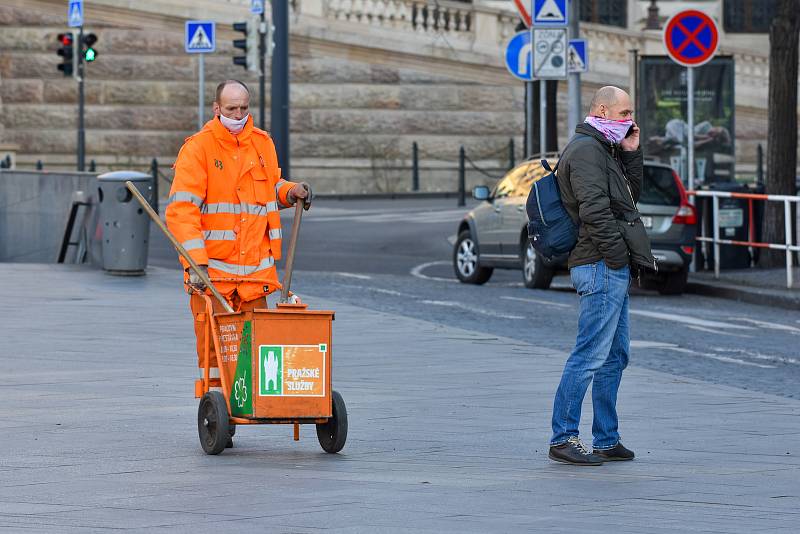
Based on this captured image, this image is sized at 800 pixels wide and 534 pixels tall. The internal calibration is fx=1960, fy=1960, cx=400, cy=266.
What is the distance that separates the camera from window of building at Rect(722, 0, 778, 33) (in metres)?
54.2

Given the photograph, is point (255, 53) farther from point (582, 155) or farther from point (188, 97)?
point (582, 155)

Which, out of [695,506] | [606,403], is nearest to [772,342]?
[606,403]

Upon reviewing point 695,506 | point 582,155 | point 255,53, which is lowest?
point 695,506

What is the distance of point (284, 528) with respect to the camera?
7051 millimetres

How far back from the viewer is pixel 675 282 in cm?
2055

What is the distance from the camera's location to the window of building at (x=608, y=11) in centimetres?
5322

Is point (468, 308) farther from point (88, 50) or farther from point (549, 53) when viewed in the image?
point (88, 50)

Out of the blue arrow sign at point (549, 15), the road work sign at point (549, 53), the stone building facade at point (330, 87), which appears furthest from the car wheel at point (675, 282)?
the stone building facade at point (330, 87)

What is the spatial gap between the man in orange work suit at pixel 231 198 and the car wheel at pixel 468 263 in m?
12.6

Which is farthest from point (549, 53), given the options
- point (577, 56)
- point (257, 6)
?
point (257, 6)

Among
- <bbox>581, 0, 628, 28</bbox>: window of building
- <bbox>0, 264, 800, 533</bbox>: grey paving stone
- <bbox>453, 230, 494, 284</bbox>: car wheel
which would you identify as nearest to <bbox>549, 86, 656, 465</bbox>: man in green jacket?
<bbox>0, 264, 800, 533</bbox>: grey paving stone

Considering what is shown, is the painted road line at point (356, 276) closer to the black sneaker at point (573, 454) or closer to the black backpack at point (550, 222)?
the black backpack at point (550, 222)

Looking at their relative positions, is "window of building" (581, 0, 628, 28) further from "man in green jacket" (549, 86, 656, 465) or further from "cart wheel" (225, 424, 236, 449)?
"cart wheel" (225, 424, 236, 449)

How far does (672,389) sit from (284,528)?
531 centimetres
